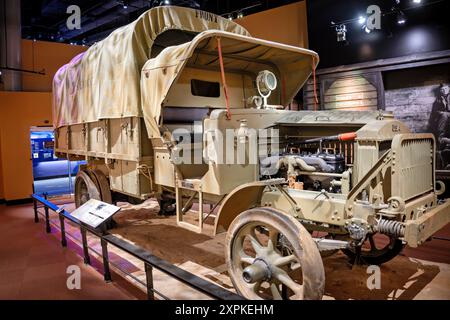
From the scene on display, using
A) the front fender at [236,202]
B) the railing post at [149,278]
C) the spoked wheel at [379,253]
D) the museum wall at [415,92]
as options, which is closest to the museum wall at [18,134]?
the railing post at [149,278]

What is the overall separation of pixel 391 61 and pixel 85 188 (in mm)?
6442

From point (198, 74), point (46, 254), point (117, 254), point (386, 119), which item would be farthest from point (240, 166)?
point (46, 254)

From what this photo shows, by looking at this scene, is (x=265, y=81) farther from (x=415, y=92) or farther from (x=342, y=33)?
(x=415, y=92)

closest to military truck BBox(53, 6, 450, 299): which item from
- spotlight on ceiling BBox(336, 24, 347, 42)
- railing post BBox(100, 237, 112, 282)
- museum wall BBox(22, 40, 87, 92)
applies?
railing post BBox(100, 237, 112, 282)

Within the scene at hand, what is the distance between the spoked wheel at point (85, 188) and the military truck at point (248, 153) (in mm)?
28

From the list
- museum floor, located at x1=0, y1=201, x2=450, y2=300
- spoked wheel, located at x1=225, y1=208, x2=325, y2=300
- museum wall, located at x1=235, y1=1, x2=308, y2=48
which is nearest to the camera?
A: spoked wheel, located at x1=225, y1=208, x2=325, y2=300

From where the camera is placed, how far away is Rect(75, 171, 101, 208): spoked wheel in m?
6.12

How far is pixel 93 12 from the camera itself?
12867 mm

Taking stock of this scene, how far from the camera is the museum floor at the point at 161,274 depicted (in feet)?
12.6

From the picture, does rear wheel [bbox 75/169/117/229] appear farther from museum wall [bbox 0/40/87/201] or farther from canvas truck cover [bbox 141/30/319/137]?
museum wall [bbox 0/40/87/201]

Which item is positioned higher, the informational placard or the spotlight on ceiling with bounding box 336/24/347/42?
the spotlight on ceiling with bounding box 336/24/347/42

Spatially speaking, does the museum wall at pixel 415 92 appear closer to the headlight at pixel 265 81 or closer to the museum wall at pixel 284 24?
the museum wall at pixel 284 24

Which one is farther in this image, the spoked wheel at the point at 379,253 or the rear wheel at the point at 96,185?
the rear wheel at the point at 96,185

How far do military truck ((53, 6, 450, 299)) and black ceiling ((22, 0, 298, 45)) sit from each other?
5.31 metres
